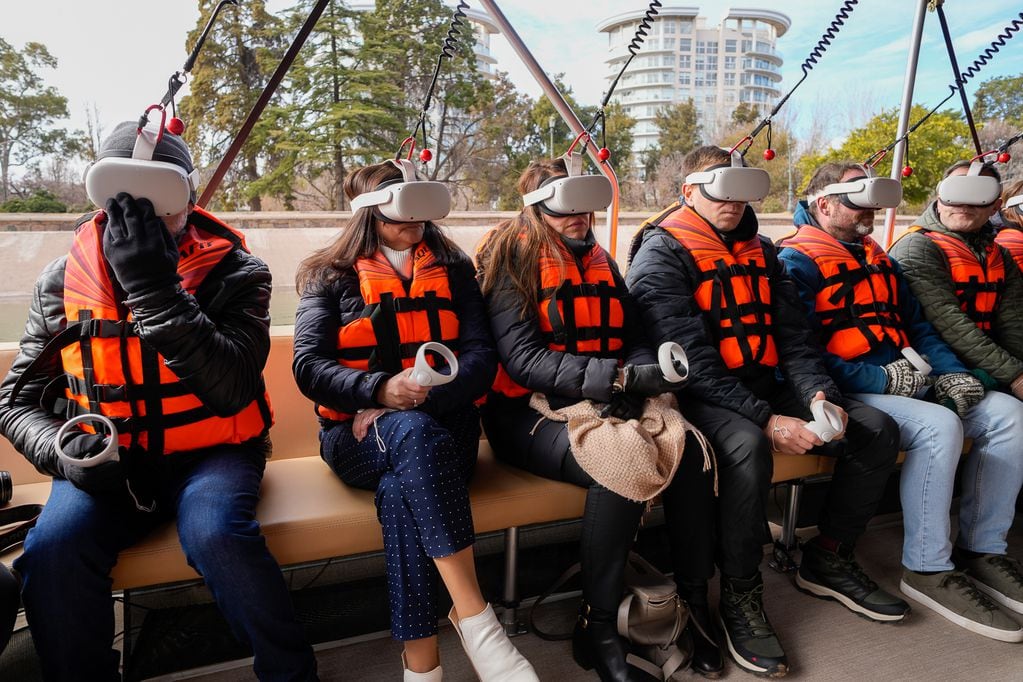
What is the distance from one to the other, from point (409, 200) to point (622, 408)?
31.4 inches

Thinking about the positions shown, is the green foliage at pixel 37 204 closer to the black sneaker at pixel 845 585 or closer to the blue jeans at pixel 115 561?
the blue jeans at pixel 115 561

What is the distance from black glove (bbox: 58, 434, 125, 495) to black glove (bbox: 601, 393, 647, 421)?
1163 mm

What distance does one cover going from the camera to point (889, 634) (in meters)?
2.04

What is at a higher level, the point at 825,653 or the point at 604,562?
the point at 604,562

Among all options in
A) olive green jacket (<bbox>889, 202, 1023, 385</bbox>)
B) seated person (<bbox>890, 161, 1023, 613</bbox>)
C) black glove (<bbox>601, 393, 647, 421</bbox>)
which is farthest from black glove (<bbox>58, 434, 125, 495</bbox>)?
olive green jacket (<bbox>889, 202, 1023, 385</bbox>)

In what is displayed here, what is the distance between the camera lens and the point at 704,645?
187 cm

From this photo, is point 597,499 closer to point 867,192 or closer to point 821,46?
point 867,192

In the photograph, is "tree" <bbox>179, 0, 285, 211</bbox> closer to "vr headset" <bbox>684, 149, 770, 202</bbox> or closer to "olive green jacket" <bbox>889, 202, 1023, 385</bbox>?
"vr headset" <bbox>684, 149, 770, 202</bbox>

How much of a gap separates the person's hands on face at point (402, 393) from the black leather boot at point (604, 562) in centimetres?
51

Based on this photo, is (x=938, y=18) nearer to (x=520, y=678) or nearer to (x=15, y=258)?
(x=520, y=678)

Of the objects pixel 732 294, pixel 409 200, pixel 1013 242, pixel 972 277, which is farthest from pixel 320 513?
pixel 1013 242

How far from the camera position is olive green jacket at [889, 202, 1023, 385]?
99.4 inches

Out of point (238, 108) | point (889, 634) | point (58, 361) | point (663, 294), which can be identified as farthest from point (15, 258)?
point (889, 634)

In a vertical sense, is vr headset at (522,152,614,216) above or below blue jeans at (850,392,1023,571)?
above
